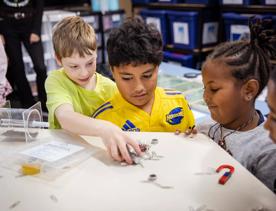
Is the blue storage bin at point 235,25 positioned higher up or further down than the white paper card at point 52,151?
higher up

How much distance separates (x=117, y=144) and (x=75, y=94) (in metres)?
0.47

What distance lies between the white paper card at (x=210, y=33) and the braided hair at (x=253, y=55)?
2472mm

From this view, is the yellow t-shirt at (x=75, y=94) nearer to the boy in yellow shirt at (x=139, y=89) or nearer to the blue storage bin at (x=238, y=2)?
the boy in yellow shirt at (x=139, y=89)

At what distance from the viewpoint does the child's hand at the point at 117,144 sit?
2.52 feet

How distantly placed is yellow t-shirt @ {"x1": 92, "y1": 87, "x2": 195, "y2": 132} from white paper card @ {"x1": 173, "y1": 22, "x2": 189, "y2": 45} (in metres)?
2.44

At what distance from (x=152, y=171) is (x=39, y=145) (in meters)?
0.32

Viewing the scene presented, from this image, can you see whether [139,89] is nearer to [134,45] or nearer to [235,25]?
[134,45]

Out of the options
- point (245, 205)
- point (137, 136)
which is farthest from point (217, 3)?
point (245, 205)

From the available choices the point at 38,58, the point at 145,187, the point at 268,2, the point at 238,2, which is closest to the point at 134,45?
the point at 145,187

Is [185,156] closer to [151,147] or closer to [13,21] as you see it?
[151,147]

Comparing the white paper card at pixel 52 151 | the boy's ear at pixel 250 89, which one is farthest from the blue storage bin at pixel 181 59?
the white paper card at pixel 52 151

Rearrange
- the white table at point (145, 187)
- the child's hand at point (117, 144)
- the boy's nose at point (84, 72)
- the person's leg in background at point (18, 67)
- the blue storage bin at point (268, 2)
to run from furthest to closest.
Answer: the person's leg in background at point (18, 67)
the blue storage bin at point (268, 2)
the boy's nose at point (84, 72)
the child's hand at point (117, 144)
the white table at point (145, 187)

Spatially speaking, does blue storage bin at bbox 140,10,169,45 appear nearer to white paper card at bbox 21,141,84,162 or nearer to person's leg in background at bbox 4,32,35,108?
person's leg in background at bbox 4,32,35,108

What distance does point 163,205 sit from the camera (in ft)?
2.02
